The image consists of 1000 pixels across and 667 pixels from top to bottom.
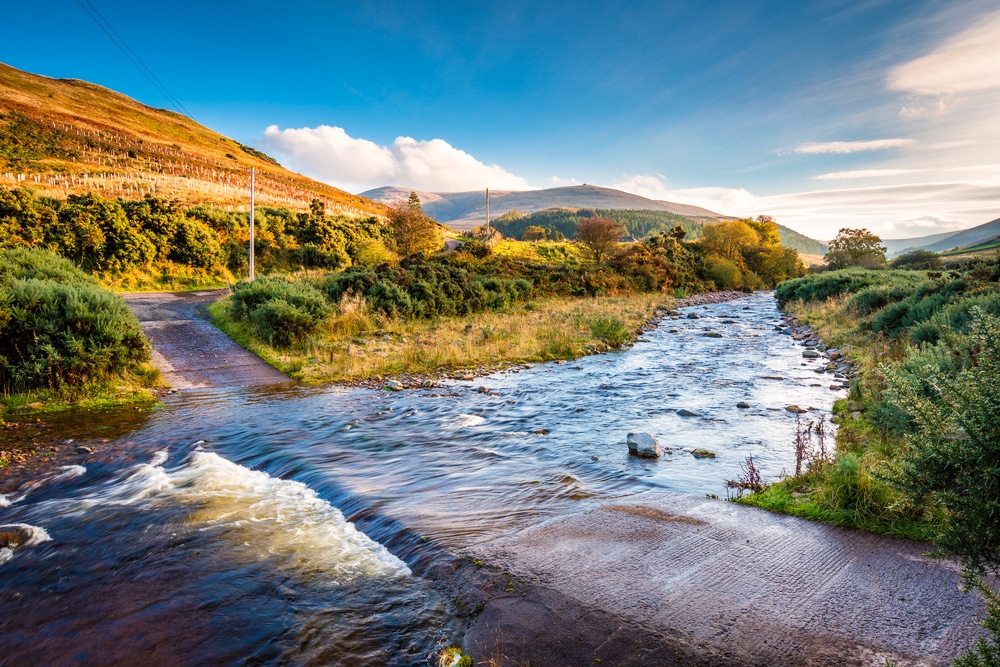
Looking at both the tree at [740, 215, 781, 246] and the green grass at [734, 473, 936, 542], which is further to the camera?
the tree at [740, 215, 781, 246]

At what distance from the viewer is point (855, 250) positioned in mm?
52062

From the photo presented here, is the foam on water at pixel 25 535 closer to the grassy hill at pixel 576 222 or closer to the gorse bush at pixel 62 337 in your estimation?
the gorse bush at pixel 62 337

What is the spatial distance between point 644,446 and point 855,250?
5702 cm

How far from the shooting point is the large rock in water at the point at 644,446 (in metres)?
7.50

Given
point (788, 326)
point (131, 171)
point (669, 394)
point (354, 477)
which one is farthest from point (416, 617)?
point (131, 171)

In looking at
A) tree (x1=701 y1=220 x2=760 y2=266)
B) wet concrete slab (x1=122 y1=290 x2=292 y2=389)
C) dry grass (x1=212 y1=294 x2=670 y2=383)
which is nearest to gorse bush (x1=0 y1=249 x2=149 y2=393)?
wet concrete slab (x1=122 y1=290 x2=292 y2=389)

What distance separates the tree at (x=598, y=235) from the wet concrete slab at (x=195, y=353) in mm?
34338

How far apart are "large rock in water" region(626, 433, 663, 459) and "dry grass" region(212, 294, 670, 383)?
23.7 ft

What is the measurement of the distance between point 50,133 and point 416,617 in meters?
73.3

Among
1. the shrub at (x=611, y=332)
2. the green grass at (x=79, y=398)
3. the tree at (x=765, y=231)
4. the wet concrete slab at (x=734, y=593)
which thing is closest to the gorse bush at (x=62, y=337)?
the green grass at (x=79, y=398)

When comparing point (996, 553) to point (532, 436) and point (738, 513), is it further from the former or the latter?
point (532, 436)

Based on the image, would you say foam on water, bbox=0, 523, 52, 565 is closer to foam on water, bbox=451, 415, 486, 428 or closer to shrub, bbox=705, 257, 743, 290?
foam on water, bbox=451, 415, 486, 428

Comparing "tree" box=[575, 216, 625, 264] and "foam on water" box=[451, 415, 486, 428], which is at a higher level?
"tree" box=[575, 216, 625, 264]

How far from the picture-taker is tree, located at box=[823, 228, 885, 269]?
5019cm
